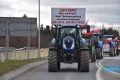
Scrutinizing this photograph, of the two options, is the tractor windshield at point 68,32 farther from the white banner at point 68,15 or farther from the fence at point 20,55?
the fence at point 20,55

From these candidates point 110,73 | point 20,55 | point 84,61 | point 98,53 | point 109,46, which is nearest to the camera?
point 110,73

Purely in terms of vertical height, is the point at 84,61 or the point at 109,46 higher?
the point at 109,46

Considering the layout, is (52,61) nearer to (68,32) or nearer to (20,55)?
(68,32)

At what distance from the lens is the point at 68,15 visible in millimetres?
26016

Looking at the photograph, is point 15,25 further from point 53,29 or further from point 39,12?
point 39,12

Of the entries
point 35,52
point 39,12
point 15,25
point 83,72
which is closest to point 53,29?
point 83,72

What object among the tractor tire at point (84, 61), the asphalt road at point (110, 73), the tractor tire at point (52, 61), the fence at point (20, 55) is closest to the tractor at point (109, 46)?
the fence at point (20, 55)

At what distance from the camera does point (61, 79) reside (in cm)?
1808

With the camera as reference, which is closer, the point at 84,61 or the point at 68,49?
the point at 84,61

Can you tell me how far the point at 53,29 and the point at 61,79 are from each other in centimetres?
703

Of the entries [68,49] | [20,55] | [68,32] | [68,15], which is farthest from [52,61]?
[20,55]

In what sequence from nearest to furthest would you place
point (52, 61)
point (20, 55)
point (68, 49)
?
point (52, 61)
point (68, 49)
point (20, 55)

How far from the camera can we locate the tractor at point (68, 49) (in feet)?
74.9

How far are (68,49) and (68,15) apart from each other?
11.5 ft
